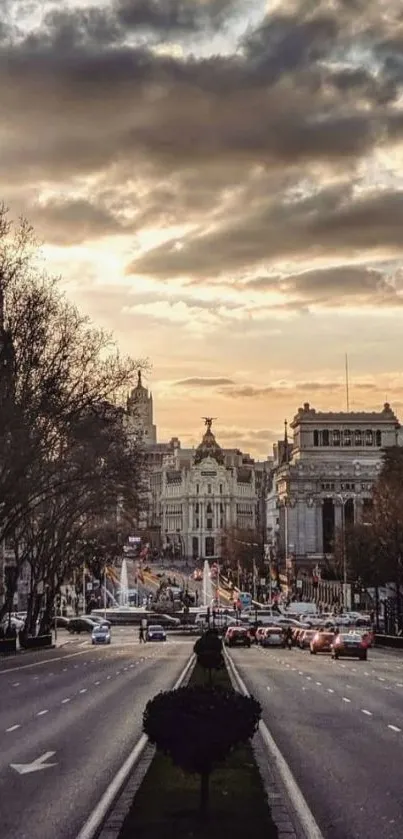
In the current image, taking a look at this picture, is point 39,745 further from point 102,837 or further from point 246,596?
point 246,596

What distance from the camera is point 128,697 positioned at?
37.6 meters

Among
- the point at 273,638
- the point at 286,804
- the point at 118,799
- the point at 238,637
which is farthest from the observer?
the point at 273,638

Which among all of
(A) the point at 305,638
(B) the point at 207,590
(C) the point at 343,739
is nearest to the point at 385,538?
(A) the point at 305,638

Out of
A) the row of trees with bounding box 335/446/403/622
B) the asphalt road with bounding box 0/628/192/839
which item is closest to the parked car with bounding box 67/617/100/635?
the row of trees with bounding box 335/446/403/622

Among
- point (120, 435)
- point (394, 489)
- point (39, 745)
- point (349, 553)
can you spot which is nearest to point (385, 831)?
point (39, 745)

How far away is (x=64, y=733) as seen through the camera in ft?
88.7

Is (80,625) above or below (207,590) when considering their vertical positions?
below

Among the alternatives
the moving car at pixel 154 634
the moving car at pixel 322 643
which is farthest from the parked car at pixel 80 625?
the moving car at pixel 322 643

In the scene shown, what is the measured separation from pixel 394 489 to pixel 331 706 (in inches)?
2821

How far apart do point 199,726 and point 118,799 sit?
4.09 meters

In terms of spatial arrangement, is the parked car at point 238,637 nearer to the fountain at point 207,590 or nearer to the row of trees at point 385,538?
the row of trees at point 385,538

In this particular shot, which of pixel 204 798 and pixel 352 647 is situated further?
pixel 352 647

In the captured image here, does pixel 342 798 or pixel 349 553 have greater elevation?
pixel 349 553

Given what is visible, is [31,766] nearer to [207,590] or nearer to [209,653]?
[209,653]
